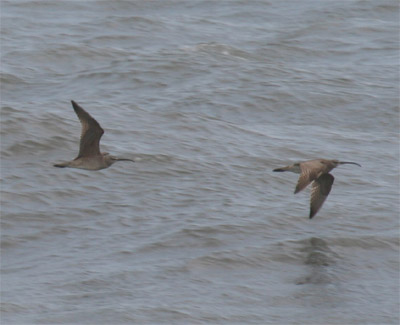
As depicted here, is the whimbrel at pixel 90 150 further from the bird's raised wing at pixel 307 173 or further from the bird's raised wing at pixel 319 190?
the bird's raised wing at pixel 319 190

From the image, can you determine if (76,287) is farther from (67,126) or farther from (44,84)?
(44,84)

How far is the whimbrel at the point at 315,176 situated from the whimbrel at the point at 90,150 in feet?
7.17

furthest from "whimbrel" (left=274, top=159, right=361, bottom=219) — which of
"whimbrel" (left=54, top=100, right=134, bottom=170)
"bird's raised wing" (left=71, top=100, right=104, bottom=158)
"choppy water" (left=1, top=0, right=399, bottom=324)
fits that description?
"bird's raised wing" (left=71, top=100, right=104, bottom=158)

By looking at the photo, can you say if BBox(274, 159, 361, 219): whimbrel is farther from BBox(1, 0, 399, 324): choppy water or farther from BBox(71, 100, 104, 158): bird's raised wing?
BBox(71, 100, 104, 158): bird's raised wing

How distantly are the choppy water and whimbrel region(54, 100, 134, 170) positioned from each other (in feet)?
5.66

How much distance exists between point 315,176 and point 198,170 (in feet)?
13.8

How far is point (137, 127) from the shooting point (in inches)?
767

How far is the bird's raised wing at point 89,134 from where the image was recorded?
11.6 meters

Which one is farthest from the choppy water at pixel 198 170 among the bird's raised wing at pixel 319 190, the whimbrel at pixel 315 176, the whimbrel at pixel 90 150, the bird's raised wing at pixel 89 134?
the bird's raised wing at pixel 89 134

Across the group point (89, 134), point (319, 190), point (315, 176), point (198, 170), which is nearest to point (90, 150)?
point (89, 134)

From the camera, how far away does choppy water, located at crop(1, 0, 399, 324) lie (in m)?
13.3

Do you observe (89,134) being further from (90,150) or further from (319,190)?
(319,190)

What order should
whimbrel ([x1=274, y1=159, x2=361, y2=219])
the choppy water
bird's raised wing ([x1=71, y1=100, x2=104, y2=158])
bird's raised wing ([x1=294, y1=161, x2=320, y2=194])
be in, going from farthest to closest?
the choppy water → whimbrel ([x1=274, y1=159, x2=361, y2=219]) → bird's raised wing ([x1=294, y1=161, x2=320, y2=194]) → bird's raised wing ([x1=71, y1=100, x2=104, y2=158])

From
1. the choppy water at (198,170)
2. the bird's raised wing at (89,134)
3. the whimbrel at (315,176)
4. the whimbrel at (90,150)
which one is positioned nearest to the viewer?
the bird's raised wing at (89,134)
